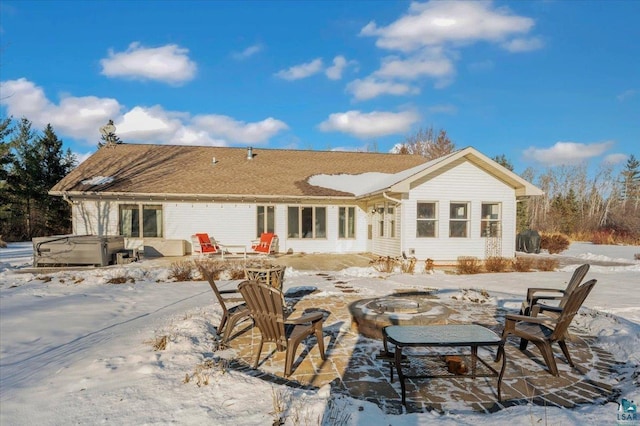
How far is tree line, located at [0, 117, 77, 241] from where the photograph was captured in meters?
25.5

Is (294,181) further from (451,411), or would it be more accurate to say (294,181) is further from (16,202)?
(16,202)

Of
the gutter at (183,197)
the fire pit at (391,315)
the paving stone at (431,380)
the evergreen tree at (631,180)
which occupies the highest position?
the evergreen tree at (631,180)

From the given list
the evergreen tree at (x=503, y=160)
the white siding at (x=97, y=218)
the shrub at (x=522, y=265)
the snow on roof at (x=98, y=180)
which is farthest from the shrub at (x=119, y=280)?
the evergreen tree at (x=503, y=160)

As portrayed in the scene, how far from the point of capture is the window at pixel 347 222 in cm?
1700

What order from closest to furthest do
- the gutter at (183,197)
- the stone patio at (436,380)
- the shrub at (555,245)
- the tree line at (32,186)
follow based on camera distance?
1. the stone patio at (436,380)
2. the gutter at (183,197)
3. the shrub at (555,245)
4. the tree line at (32,186)

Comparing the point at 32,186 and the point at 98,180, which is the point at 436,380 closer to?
the point at 98,180

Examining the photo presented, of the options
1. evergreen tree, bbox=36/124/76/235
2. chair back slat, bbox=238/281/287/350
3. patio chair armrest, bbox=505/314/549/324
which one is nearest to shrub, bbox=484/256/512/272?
patio chair armrest, bbox=505/314/549/324

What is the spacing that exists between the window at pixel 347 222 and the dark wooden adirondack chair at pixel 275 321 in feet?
41.9

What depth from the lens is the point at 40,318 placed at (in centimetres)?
620

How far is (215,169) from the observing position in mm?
18000

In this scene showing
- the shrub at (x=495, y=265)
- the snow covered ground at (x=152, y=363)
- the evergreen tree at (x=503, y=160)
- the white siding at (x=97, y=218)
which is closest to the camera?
the snow covered ground at (x=152, y=363)

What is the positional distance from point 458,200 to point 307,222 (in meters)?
6.68

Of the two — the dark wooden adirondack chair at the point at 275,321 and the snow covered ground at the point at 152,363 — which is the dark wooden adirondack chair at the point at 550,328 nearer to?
the snow covered ground at the point at 152,363

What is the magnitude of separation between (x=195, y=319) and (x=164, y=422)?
2.83 m
